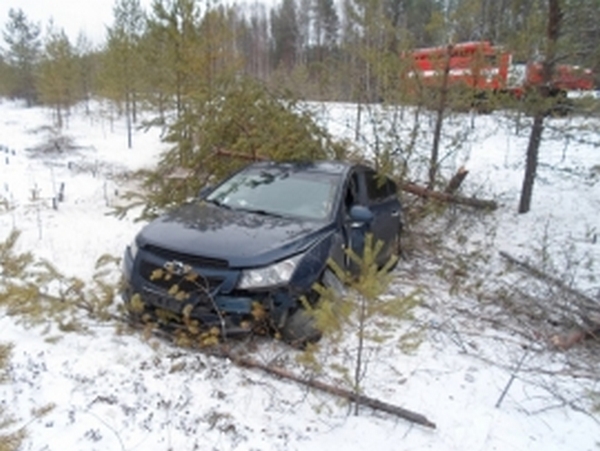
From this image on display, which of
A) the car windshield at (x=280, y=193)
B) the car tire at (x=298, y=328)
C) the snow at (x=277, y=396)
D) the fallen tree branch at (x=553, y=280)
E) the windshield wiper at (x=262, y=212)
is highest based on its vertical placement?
the car windshield at (x=280, y=193)

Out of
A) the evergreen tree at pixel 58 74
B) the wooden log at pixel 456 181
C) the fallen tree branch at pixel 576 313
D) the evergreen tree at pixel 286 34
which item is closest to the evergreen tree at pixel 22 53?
the evergreen tree at pixel 58 74

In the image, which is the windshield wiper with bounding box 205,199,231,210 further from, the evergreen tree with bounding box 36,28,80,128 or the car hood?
the evergreen tree with bounding box 36,28,80,128

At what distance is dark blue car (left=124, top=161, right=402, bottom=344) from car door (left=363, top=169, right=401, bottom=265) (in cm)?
63

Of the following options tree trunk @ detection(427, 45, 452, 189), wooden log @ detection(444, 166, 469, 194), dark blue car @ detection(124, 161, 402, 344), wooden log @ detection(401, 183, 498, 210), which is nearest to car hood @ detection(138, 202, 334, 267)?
dark blue car @ detection(124, 161, 402, 344)

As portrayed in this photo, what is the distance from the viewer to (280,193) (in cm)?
470

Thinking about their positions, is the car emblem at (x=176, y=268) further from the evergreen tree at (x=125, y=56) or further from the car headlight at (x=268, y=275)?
the evergreen tree at (x=125, y=56)

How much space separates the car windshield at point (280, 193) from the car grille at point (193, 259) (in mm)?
1050

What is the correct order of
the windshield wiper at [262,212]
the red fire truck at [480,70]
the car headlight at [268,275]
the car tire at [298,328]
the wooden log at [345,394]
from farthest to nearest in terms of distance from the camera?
the red fire truck at [480,70] < the windshield wiper at [262,212] < the car tire at [298,328] < the car headlight at [268,275] < the wooden log at [345,394]

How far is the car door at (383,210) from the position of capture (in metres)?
5.40

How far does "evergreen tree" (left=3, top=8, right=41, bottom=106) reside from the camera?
1497 inches

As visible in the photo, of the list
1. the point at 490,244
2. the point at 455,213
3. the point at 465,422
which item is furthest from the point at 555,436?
the point at 455,213

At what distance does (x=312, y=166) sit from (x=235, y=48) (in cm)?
1520

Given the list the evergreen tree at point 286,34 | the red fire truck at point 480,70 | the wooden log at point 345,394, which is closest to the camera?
the wooden log at point 345,394

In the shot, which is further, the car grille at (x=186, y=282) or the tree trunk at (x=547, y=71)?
the tree trunk at (x=547, y=71)
